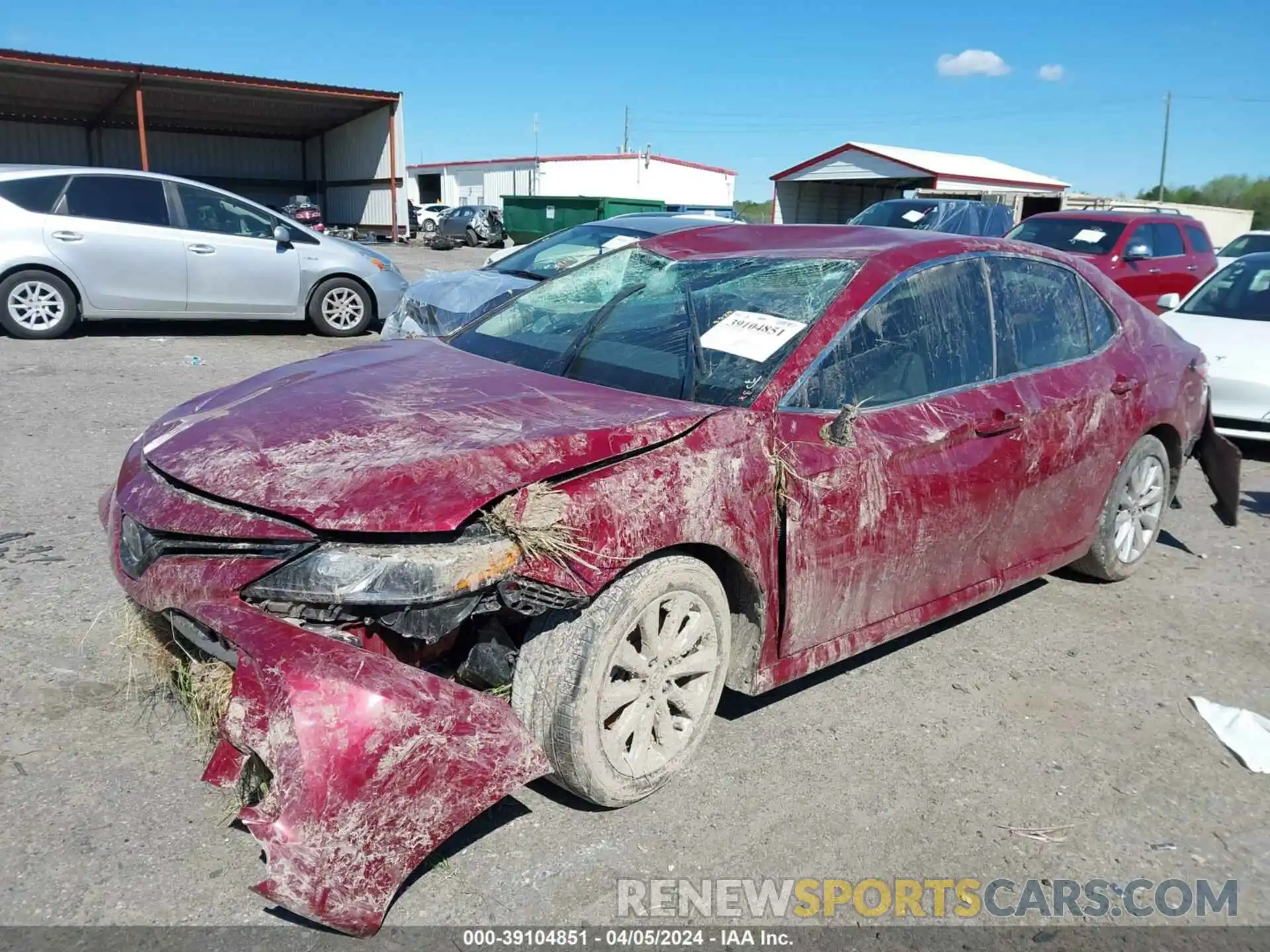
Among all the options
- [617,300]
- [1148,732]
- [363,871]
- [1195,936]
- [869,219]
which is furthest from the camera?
[869,219]

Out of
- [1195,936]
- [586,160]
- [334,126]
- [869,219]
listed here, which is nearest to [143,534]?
[1195,936]

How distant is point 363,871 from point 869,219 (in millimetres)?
15191

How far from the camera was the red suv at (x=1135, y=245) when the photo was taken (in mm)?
12555

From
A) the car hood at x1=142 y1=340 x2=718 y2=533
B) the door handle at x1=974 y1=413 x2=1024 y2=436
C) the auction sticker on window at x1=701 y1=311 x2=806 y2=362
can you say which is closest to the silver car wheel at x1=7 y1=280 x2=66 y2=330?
the car hood at x1=142 y1=340 x2=718 y2=533

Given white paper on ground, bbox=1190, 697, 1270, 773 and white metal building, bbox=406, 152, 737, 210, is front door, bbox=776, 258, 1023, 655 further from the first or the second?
white metal building, bbox=406, 152, 737, 210

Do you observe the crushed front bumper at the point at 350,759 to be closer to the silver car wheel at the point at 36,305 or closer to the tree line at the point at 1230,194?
the silver car wheel at the point at 36,305

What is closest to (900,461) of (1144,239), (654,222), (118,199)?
(654,222)

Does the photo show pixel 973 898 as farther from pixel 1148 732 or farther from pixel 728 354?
pixel 728 354

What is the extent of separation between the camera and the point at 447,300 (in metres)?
8.45

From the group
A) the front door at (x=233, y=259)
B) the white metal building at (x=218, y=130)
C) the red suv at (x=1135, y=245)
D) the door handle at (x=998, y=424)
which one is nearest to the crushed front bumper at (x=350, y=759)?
the door handle at (x=998, y=424)

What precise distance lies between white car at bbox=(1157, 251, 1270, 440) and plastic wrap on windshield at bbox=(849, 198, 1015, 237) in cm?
620

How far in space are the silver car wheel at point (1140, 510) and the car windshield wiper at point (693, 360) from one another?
7.96 feet

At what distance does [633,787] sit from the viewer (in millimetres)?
2873

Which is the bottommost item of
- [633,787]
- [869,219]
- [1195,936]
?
[1195,936]
